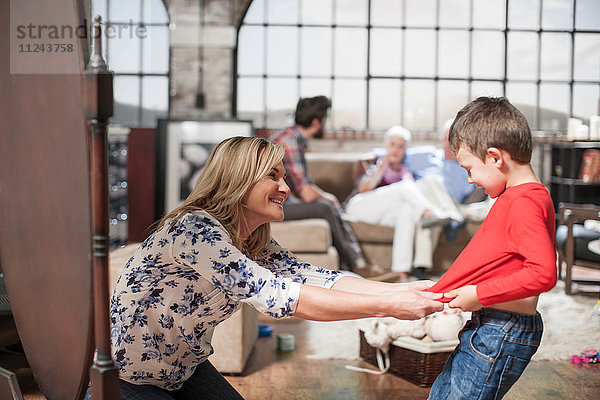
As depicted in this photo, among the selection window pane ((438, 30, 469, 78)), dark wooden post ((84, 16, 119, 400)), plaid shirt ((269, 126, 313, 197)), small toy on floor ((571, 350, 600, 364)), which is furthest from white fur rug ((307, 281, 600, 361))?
window pane ((438, 30, 469, 78))

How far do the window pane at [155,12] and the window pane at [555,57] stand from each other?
4.11 m

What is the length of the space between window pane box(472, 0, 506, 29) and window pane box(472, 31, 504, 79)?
107 millimetres

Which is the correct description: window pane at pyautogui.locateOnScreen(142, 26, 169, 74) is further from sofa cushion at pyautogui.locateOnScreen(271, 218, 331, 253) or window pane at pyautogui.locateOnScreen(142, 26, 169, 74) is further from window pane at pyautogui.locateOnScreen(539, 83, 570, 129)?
window pane at pyautogui.locateOnScreen(539, 83, 570, 129)

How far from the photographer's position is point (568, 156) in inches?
263

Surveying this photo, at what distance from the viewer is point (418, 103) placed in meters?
7.41

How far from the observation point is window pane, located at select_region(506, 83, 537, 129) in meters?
7.49

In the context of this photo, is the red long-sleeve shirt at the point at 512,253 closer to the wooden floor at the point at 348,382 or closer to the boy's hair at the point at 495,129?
the boy's hair at the point at 495,129

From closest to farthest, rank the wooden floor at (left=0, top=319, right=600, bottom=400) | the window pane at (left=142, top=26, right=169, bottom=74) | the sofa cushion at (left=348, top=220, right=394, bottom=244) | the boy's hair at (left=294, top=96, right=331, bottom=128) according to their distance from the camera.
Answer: the wooden floor at (left=0, top=319, right=600, bottom=400) < the boy's hair at (left=294, top=96, right=331, bottom=128) < the sofa cushion at (left=348, top=220, right=394, bottom=244) < the window pane at (left=142, top=26, right=169, bottom=74)

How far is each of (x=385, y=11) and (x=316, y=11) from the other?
0.75 meters

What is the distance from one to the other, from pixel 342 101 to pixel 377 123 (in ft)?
1.47

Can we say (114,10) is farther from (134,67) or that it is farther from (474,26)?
(474,26)

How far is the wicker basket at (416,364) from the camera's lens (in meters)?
2.74

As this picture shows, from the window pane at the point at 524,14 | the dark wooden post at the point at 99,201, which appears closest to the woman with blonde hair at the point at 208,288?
the dark wooden post at the point at 99,201

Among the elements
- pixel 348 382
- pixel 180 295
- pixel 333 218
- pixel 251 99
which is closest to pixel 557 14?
pixel 251 99
